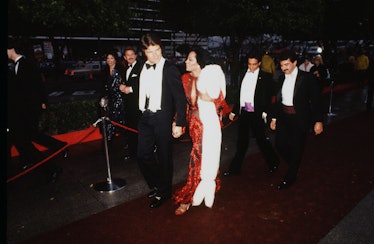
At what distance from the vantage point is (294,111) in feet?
13.4

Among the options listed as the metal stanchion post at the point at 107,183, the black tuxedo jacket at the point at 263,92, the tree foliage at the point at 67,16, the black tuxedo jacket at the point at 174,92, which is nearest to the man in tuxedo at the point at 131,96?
the metal stanchion post at the point at 107,183

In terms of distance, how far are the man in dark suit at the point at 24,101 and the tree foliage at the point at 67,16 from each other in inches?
62.3

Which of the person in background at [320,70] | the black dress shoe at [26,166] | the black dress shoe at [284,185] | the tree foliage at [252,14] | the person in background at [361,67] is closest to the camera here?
the black dress shoe at [284,185]

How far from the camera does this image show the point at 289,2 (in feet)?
31.6

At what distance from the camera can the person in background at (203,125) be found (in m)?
3.47

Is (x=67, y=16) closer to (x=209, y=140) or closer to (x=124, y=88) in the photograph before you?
(x=124, y=88)

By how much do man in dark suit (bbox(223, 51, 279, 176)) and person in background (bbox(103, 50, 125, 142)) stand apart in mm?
2225

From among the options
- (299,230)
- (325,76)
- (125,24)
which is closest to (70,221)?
(299,230)

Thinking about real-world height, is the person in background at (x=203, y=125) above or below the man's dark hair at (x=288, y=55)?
below

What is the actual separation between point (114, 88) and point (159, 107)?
7.48 ft

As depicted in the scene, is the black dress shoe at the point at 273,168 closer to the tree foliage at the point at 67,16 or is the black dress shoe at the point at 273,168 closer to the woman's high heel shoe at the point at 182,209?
the woman's high heel shoe at the point at 182,209

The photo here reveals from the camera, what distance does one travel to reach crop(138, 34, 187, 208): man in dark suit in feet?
11.5

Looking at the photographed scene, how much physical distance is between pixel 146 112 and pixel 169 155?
0.61 metres

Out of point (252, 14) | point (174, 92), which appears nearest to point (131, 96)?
point (174, 92)
